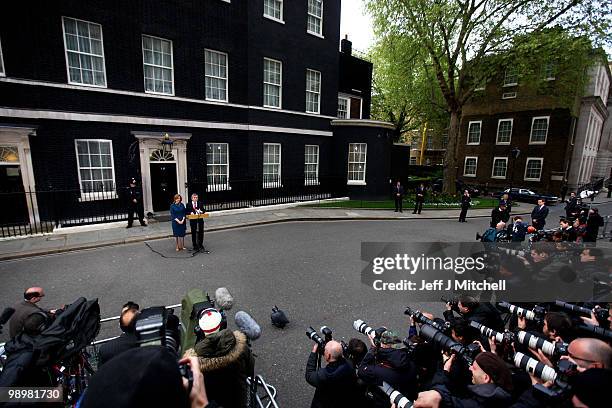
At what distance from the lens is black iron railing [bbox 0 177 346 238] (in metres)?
11.2

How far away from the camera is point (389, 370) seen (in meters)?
2.82

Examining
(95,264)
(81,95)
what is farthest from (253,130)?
(95,264)

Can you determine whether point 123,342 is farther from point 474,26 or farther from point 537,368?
point 474,26

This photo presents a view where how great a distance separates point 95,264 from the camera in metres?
8.48

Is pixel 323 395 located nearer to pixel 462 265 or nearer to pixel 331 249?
pixel 462 265

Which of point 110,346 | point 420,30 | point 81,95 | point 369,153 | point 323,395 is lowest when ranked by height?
point 323,395

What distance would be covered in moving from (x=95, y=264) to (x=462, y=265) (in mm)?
9400

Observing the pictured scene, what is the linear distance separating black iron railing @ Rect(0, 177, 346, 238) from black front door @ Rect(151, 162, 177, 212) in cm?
86

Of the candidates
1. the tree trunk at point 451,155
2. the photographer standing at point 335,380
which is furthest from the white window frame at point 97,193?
the tree trunk at point 451,155

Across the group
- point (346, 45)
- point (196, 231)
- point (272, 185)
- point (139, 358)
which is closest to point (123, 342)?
point (139, 358)

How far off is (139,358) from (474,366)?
→ 237 centimetres

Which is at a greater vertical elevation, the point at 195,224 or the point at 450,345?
the point at 450,345

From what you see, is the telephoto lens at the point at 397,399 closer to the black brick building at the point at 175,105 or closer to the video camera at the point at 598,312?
the video camera at the point at 598,312

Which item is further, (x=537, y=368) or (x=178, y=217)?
(x=178, y=217)
